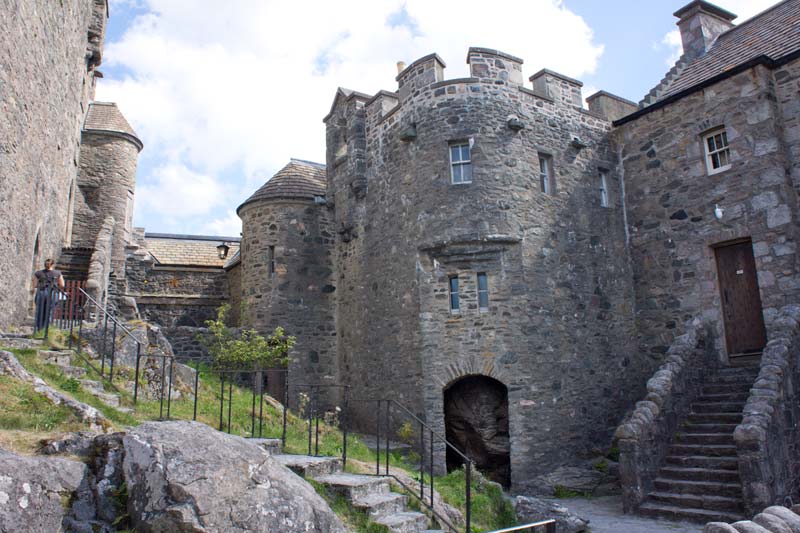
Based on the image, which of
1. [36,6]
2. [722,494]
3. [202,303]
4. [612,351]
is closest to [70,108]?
[36,6]

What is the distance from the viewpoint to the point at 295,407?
17703 mm

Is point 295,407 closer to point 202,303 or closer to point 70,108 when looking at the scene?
point 202,303

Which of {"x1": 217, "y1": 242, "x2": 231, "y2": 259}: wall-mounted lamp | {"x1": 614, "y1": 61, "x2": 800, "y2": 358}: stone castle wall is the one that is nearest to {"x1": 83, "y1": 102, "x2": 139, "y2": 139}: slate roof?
{"x1": 217, "y1": 242, "x2": 231, "y2": 259}: wall-mounted lamp

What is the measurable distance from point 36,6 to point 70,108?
15.2 ft

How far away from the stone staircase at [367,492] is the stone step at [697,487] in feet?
19.7

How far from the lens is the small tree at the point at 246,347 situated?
16995mm

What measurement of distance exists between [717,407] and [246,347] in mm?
11310

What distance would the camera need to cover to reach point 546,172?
16.4m

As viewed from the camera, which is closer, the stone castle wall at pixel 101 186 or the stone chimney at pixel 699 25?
the stone chimney at pixel 699 25

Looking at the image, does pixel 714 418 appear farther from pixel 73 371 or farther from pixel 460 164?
pixel 73 371

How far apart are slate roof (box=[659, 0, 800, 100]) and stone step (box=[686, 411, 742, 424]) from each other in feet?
26.8

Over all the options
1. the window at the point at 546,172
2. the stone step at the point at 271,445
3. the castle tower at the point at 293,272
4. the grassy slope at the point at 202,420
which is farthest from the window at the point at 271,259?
the stone step at the point at 271,445

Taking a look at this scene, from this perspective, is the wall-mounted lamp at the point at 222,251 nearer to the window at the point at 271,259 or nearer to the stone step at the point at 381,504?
the window at the point at 271,259

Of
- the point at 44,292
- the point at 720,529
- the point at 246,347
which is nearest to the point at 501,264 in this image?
the point at 246,347
